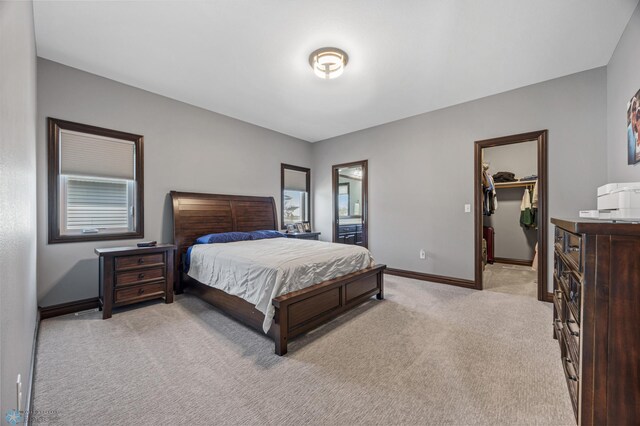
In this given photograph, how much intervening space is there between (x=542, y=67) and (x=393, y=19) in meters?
2.07

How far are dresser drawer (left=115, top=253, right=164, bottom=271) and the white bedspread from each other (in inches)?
15.3

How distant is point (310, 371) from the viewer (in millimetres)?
1888

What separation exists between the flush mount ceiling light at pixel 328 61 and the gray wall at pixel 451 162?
7.09 feet

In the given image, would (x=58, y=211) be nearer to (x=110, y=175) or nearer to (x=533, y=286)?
(x=110, y=175)

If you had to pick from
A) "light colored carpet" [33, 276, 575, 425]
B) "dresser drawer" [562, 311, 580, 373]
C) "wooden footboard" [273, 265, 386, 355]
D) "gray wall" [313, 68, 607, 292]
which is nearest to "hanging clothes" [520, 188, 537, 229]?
"gray wall" [313, 68, 607, 292]

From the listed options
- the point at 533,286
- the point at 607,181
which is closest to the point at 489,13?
the point at 607,181

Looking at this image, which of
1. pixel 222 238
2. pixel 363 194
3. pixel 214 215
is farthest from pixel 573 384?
pixel 214 215

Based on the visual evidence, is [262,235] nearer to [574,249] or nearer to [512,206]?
[574,249]

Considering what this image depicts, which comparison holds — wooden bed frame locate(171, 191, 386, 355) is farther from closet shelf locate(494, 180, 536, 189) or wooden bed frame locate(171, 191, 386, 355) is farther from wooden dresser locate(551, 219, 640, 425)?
closet shelf locate(494, 180, 536, 189)

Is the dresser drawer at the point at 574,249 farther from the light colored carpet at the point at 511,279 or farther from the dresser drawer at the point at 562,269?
the light colored carpet at the point at 511,279

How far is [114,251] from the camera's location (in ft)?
9.42

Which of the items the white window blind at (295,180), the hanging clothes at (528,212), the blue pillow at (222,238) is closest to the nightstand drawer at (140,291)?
the blue pillow at (222,238)

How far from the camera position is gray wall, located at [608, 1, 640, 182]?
7.39 ft

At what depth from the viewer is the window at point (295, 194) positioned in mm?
5613
